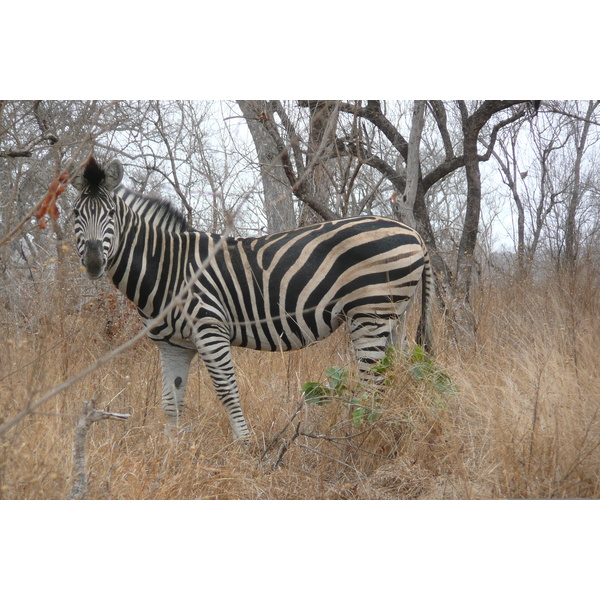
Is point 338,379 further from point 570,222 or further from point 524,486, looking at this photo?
point 570,222

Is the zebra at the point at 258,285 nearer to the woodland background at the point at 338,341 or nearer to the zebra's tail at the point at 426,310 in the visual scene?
the zebra's tail at the point at 426,310

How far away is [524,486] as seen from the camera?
2711 mm

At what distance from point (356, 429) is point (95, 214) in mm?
1799

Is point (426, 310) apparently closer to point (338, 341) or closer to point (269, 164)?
point (338, 341)

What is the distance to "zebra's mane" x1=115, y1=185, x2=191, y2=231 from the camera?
136 inches

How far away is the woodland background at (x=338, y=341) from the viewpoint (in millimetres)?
2785

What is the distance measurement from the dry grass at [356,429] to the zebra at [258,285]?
0.79 feet

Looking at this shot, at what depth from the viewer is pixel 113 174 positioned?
3.14 metres

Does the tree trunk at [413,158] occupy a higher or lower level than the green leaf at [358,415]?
higher

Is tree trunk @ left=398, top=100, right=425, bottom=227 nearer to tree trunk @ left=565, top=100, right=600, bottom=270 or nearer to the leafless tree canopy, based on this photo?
the leafless tree canopy

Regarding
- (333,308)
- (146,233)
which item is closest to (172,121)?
(146,233)

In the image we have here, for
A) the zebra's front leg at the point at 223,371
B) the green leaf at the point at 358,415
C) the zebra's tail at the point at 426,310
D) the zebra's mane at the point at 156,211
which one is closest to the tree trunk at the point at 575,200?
the zebra's tail at the point at 426,310

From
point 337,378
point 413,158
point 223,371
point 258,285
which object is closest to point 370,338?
point 337,378
